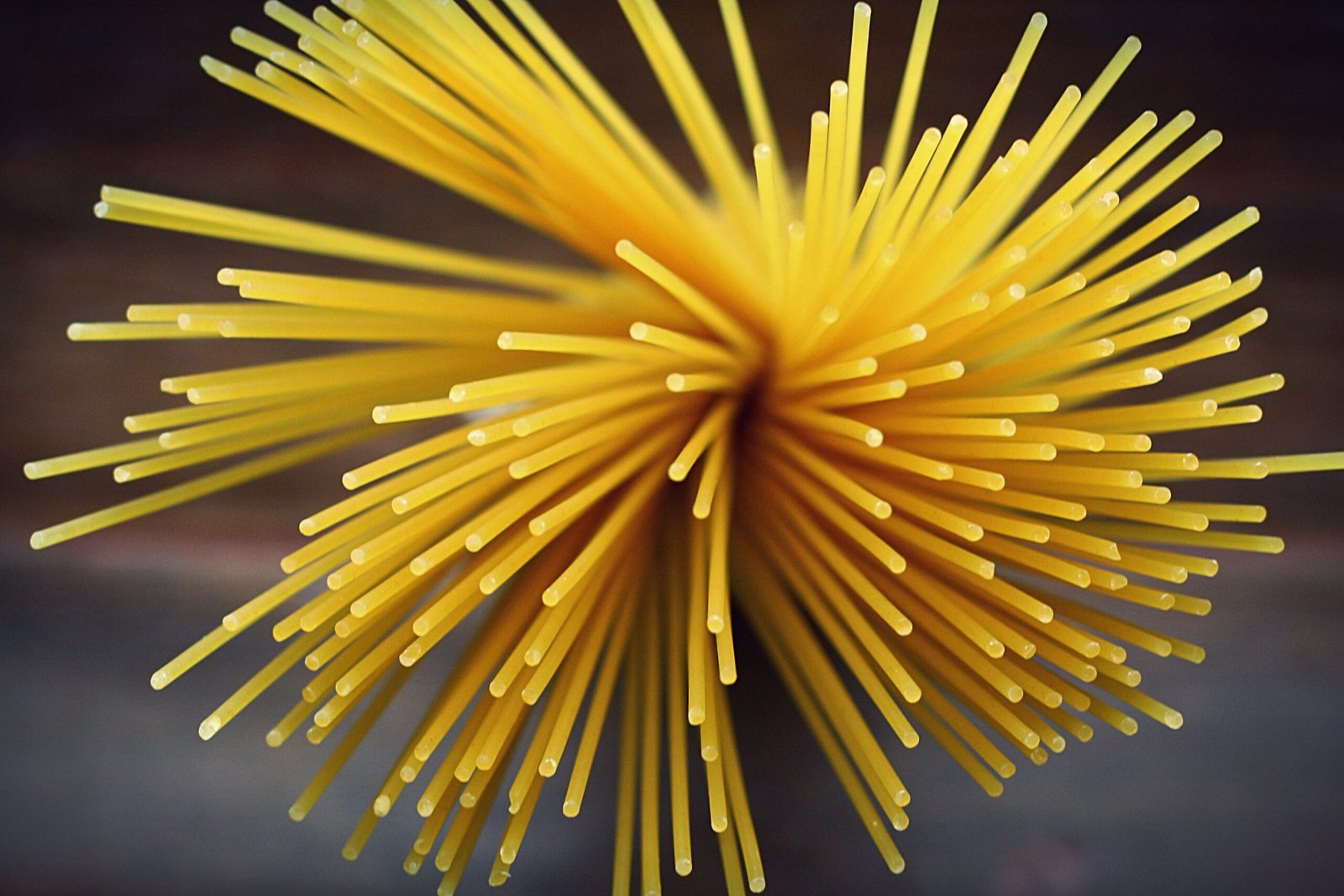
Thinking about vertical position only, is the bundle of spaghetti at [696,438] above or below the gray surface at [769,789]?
above

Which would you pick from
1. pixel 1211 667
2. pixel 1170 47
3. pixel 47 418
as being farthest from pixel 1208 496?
pixel 47 418

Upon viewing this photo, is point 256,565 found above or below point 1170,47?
below

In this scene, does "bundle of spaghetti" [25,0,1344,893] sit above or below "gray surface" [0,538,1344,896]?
above

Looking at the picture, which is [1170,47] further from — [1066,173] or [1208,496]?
[1208,496]

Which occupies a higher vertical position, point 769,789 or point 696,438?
point 696,438

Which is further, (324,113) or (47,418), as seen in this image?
(47,418)

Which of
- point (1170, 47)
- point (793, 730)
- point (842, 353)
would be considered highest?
point (1170, 47)

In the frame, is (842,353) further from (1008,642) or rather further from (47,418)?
(47,418)
